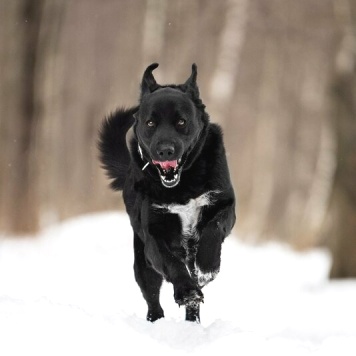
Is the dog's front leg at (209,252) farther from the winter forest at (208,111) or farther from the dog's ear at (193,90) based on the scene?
the dog's ear at (193,90)

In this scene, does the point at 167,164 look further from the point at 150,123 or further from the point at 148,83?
the point at 148,83

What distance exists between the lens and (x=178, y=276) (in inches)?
191

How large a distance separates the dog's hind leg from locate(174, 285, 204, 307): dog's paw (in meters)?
0.87

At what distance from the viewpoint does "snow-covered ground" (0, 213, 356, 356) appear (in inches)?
163

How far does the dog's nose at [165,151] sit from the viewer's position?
4.86 metres

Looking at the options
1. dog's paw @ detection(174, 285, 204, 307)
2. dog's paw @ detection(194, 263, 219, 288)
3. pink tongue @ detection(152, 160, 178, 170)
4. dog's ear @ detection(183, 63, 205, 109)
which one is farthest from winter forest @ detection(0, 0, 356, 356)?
pink tongue @ detection(152, 160, 178, 170)

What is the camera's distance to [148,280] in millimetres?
5660

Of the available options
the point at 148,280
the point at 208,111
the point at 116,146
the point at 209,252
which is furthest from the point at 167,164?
the point at 208,111

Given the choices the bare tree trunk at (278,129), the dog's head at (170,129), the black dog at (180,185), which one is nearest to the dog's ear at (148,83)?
the black dog at (180,185)

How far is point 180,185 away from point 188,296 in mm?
738

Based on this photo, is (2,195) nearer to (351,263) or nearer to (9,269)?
(9,269)

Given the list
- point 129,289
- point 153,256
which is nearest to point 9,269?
point 129,289

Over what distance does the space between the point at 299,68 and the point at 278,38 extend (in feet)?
16.9

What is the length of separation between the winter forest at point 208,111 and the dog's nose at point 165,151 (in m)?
0.89
